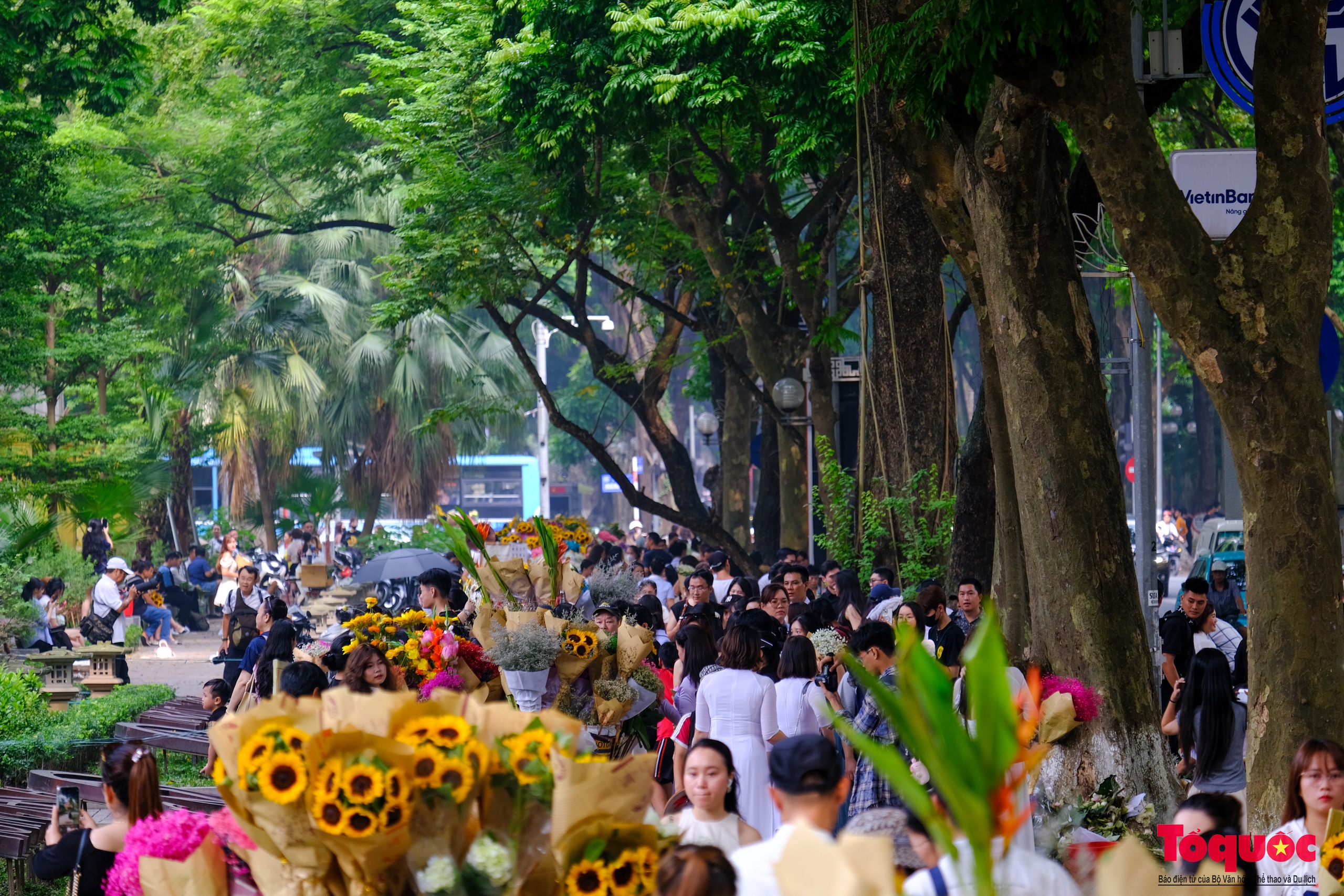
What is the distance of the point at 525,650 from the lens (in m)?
7.84

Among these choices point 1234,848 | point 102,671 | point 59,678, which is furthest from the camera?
point 102,671

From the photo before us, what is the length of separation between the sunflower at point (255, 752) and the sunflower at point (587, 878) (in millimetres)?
796

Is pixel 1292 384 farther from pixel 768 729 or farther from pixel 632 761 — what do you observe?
pixel 632 761

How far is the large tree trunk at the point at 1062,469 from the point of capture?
26.2 ft

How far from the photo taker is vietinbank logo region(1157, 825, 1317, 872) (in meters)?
4.52

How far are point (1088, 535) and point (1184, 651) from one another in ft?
8.61

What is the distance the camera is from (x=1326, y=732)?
622 cm

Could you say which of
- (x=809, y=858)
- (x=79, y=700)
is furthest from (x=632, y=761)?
(x=79, y=700)

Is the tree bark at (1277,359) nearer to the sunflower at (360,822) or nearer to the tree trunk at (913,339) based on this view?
the sunflower at (360,822)

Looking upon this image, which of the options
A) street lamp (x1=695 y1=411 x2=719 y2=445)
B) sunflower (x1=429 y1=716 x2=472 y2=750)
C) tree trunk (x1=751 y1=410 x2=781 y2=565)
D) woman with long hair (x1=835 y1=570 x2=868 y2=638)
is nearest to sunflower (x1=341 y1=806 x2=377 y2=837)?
sunflower (x1=429 y1=716 x2=472 y2=750)

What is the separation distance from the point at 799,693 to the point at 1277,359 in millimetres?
2762

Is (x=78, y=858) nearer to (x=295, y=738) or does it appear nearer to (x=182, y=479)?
(x=295, y=738)

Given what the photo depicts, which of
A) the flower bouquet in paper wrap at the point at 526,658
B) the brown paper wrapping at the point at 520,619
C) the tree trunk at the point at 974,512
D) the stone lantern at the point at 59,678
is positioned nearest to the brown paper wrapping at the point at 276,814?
the flower bouquet in paper wrap at the point at 526,658

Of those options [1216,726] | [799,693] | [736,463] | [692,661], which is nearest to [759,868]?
[799,693]
